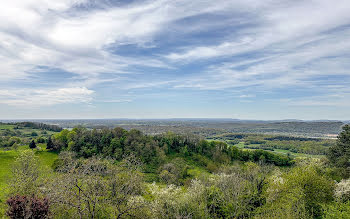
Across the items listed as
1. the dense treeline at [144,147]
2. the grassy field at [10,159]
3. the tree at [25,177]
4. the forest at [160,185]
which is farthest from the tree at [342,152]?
the grassy field at [10,159]

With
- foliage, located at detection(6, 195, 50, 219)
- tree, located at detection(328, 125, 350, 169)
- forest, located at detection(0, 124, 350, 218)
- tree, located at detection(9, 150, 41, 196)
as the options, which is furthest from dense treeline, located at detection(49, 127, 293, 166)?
foliage, located at detection(6, 195, 50, 219)

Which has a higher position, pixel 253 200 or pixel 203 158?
pixel 253 200

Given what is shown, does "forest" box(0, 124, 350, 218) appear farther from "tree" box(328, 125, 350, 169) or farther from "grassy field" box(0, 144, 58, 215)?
"grassy field" box(0, 144, 58, 215)

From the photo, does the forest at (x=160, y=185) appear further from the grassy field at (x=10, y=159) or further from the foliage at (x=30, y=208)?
the grassy field at (x=10, y=159)

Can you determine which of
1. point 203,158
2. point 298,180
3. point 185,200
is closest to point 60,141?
point 203,158

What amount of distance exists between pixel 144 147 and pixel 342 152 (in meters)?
69.9

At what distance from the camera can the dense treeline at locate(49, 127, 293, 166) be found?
84719 mm

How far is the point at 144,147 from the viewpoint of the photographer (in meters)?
90.2

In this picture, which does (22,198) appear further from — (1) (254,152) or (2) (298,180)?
(1) (254,152)

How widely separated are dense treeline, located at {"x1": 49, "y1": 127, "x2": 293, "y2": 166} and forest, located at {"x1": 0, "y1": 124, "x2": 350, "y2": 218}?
0.45 meters

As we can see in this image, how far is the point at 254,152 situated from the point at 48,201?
350ft

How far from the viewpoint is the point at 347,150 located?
47.6 meters

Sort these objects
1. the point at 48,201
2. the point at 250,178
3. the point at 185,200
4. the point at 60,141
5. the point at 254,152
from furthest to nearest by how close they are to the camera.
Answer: the point at 254,152 → the point at 60,141 → the point at 250,178 → the point at 185,200 → the point at 48,201

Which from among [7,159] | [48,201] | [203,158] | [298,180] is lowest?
[203,158]
